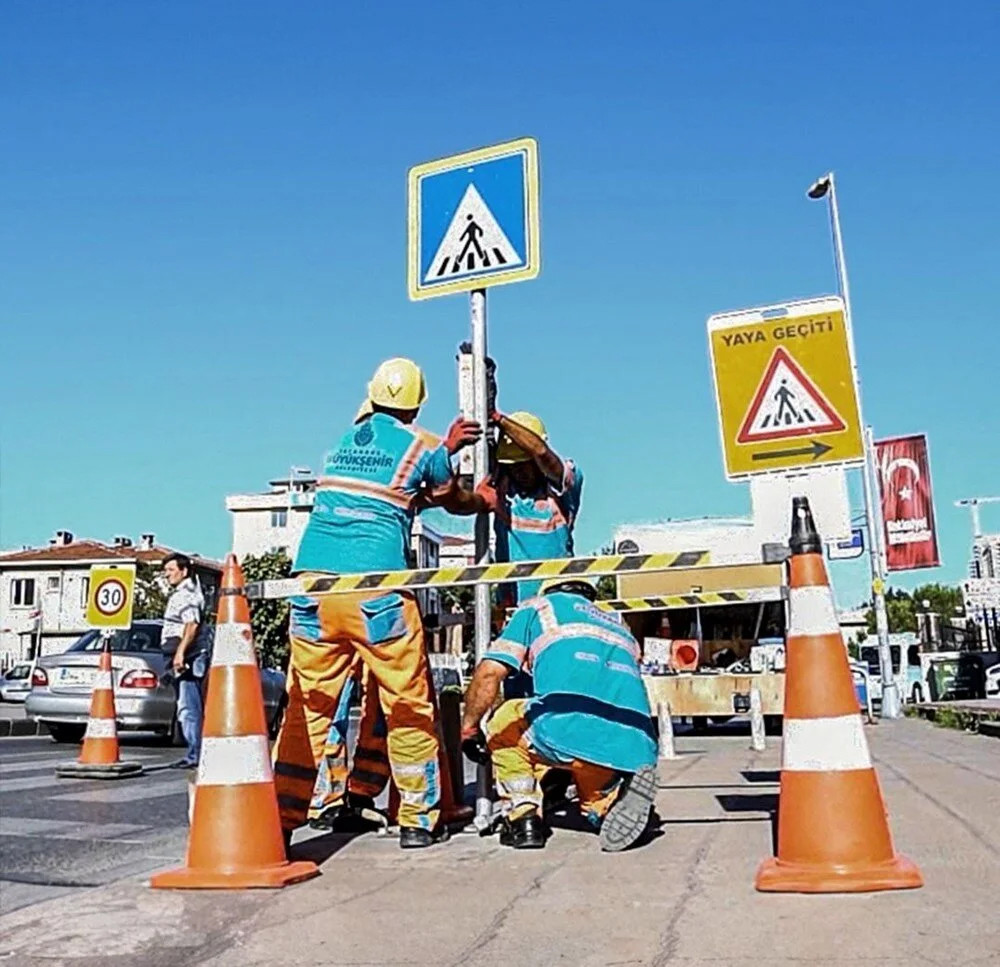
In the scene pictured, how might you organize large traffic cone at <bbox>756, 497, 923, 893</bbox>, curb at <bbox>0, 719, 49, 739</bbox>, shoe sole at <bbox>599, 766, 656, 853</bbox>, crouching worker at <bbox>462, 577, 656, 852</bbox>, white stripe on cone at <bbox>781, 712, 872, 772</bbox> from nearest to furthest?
large traffic cone at <bbox>756, 497, 923, 893</bbox>
white stripe on cone at <bbox>781, 712, 872, 772</bbox>
shoe sole at <bbox>599, 766, 656, 853</bbox>
crouching worker at <bbox>462, 577, 656, 852</bbox>
curb at <bbox>0, 719, 49, 739</bbox>

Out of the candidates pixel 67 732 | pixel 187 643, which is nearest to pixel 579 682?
pixel 187 643

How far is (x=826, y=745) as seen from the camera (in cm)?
391

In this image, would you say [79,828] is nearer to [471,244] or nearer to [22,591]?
[471,244]

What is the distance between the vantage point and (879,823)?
12.5ft

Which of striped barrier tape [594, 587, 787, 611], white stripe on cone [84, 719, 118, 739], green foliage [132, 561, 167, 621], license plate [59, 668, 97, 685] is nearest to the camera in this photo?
striped barrier tape [594, 587, 787, 611]

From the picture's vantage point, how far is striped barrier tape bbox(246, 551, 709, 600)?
4.46 meters

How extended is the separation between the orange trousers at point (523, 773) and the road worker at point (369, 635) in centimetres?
29

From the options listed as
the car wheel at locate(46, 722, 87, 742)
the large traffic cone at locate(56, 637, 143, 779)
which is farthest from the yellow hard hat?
the car wheel at locate(46, 722, 87, 742)

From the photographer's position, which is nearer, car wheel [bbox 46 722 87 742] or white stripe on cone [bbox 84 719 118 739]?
white stripe on cone [bbox 84 719 118 739]

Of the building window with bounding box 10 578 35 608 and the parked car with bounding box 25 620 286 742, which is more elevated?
the building window with bounding box 10 578 35 608

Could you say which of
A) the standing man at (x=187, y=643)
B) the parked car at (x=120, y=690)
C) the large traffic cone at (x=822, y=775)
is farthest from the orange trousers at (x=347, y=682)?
the parked car at (x=120, y=690)

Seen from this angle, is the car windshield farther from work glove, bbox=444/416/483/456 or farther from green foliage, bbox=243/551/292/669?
green foliage, bbox=243/551/292/669

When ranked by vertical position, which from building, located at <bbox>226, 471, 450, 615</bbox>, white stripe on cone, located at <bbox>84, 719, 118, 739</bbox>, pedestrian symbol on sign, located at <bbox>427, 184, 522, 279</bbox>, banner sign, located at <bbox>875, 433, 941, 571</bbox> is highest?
building, located at <bbox>226, 471, 450, 615</bbox>

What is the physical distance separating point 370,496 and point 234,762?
4.15ft
